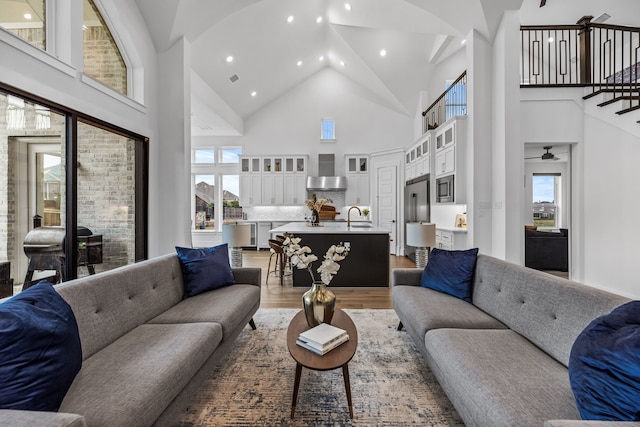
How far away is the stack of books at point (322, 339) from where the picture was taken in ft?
5.28

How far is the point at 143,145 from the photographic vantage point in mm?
3965

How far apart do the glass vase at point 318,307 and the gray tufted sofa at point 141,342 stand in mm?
646

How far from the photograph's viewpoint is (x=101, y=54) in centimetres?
334

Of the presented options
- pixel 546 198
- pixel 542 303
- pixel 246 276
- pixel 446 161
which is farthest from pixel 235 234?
pixel 546 198

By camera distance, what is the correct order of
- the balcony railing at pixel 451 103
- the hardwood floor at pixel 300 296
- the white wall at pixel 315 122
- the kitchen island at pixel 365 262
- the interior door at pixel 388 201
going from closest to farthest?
the hardwood floor at pixel 300 296 → the kitchen island at pixel 365 262 → the balcony railing at pixel 451 103 → the interior door at pixel 388 201 → the white wall at pixel 315 122

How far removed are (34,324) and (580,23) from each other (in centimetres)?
736

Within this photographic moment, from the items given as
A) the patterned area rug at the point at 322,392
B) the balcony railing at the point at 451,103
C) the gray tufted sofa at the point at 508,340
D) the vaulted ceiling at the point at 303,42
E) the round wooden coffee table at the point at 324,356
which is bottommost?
the patterned area rug at the point at 322,392

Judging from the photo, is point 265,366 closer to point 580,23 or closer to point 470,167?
point 470,167

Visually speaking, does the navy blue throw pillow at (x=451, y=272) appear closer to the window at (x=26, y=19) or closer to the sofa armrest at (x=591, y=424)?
the sofa armrest at (x=591, y=424)

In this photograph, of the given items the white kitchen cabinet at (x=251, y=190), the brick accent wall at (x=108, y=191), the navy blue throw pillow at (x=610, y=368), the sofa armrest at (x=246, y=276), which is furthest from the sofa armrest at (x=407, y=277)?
the white kitchen cabinet at (x=251, y=190)

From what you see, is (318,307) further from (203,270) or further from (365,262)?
(365,262)

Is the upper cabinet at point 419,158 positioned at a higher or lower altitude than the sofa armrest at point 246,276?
higher

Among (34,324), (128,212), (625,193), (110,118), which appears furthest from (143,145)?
(625,193)

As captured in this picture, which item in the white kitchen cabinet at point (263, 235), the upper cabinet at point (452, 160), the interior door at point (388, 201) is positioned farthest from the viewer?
the white kitchen cabinet at point (263, 235)
